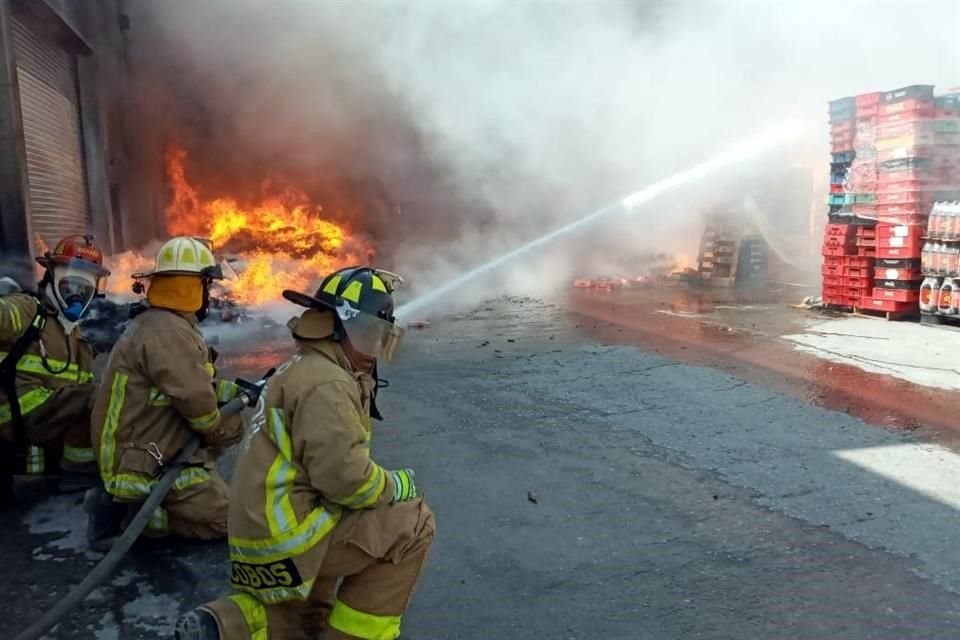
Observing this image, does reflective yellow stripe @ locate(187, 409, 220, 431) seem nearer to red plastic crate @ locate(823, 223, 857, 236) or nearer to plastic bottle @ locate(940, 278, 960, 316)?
plastic bottle @ locate(940, 278, 960, 316)

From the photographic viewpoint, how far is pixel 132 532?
2674 millimetres

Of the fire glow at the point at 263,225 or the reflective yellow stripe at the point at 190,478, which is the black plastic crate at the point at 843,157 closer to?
the reflective yellow stripe at the point at 190,478

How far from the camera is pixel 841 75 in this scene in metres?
12.1

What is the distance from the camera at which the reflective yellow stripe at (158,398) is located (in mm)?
3064

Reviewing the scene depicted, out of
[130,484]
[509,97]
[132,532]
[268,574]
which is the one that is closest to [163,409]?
[130,484]

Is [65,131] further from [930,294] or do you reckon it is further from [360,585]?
[930,294]

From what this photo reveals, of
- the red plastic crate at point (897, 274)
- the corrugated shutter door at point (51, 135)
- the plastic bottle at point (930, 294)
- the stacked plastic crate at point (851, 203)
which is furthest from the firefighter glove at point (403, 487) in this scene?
the stacked plastic crate at point (851, 203)

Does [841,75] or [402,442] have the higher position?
[841,75]

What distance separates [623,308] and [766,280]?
506 cm

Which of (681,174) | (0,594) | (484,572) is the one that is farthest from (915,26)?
(0,594)

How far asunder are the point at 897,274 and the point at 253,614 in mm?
8641

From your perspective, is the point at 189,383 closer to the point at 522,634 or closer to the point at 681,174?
the point at 522,634

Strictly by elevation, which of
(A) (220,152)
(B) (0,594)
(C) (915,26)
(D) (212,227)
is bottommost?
(B) (0,594)

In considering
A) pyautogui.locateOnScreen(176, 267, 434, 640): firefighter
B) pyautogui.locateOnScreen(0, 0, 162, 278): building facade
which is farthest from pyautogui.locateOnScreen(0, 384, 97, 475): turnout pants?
pyautogui.locateOnScreen(0, 0, 162, 278): building facade
